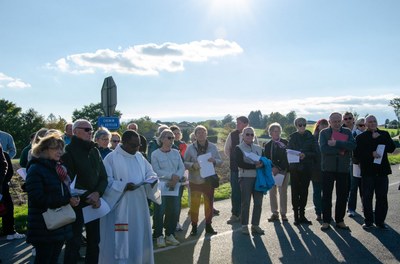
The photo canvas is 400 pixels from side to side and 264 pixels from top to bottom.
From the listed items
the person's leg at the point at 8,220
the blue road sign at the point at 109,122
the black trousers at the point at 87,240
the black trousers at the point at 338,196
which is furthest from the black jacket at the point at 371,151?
the person's leg at the point at 8,220

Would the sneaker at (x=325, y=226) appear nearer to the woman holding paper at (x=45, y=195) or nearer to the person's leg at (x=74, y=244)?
the person's leg at (x=74, y=244)

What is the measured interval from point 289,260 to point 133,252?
2.47m

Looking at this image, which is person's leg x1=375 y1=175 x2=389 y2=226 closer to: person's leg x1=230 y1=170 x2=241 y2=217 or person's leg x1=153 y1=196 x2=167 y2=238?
person's leg x1=230 y1=170 x2=241 y2=217

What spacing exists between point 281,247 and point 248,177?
165cm

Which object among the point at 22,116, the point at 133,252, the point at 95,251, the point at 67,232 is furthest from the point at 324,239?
the point at 22,116

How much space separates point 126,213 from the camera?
214 inches

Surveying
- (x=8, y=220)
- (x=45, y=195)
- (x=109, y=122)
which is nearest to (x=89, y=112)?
(x=109, y=122)

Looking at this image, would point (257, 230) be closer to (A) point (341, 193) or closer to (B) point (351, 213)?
(A) point (341, 193)

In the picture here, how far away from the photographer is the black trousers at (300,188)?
8.59 m

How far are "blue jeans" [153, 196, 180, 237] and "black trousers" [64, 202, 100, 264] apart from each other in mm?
1967

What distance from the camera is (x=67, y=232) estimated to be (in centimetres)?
446

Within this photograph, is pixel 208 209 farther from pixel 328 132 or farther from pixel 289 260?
pixel 328 132

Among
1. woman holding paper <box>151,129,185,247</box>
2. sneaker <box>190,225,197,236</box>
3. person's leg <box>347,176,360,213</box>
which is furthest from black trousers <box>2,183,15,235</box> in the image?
person's leg <box>347,176,360,213</box>

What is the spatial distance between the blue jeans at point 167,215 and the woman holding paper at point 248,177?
59.1 inches
